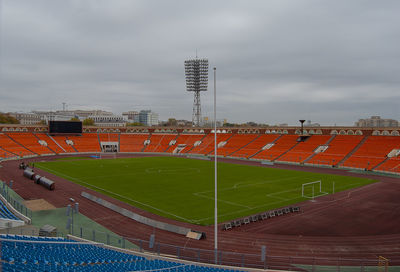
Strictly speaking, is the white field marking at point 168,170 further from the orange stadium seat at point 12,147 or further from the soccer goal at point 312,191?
the orange stadium seat at point 12,147

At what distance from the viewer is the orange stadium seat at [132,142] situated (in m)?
89.1

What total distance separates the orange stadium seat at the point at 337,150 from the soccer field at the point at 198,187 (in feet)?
44.2

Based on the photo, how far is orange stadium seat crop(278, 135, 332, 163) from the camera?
65.9 metres

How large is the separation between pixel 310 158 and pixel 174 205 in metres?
44.4

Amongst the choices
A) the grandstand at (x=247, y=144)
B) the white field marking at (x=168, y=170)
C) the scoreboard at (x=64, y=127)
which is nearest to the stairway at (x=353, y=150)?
the grandstand at (x=247, y=144)

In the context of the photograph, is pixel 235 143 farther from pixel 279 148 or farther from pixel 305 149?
pixel 305 149

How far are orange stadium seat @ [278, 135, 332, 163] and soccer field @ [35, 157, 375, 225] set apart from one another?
1542 centimetres

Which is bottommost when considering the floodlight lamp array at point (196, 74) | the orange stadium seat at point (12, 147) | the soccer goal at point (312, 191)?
the soccer goal at point (312, 191)

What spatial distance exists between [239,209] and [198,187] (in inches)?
426

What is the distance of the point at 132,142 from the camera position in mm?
93812

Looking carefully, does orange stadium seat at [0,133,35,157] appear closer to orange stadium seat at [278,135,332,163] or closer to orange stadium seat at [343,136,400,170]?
orange stadium seat at [278,135,332,163]

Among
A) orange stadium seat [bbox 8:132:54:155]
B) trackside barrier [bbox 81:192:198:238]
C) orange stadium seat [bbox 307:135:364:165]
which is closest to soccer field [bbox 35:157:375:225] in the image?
trackside barrier [bbox 81:192:198:238]

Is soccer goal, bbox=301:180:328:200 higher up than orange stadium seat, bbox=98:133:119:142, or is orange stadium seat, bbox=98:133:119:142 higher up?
orange stadium seat, bbox=98:133:119:142

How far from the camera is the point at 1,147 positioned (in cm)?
7125
